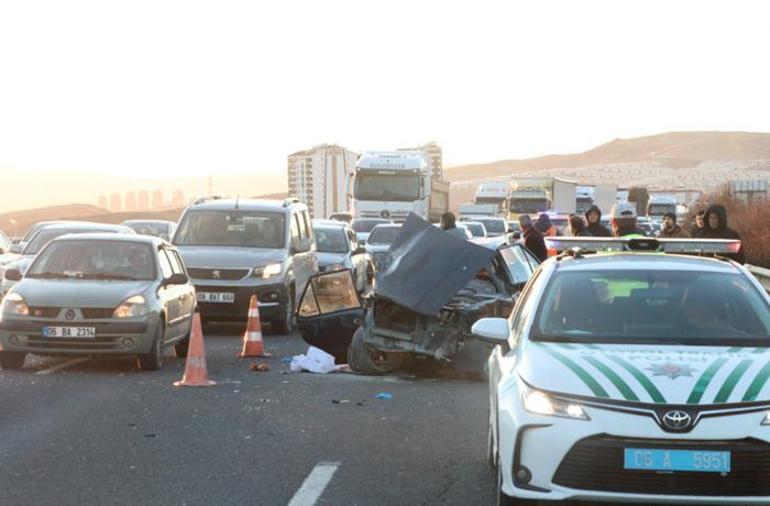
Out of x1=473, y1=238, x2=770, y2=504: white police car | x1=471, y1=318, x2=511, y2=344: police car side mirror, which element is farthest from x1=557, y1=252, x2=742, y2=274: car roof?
x1=471, y1=318, x2=511, y2=344: police car side mirror

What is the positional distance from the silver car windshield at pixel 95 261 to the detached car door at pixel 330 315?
1.81 meters

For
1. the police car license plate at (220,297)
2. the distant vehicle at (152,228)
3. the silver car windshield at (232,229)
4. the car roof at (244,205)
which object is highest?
the car roof at (244,205)

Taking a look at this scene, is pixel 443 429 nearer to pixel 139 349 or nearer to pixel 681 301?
pixel 681 301

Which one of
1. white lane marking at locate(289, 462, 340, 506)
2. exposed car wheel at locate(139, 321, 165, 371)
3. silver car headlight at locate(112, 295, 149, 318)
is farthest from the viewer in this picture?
exposed car wheel at locate(139, 321, 165, 371)

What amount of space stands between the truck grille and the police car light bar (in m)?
2.55

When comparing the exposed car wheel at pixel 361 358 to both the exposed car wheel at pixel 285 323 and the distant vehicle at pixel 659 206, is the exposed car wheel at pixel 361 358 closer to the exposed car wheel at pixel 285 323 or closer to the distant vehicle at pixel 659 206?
the exposed car wheel at pixel 285 323

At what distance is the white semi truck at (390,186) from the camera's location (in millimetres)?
40594

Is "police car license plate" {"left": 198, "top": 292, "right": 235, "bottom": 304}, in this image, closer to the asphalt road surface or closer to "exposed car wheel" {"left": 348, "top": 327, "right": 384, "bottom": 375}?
the asphalt road surface

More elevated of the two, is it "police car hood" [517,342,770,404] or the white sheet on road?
"police car hood" [517,342,770,404]

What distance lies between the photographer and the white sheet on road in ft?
49.9

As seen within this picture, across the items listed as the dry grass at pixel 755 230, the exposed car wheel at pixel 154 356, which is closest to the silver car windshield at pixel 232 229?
the exposed car wheel at pixel 154 356

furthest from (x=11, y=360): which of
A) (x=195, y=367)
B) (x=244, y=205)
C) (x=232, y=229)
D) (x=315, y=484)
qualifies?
(x=244, y=205)

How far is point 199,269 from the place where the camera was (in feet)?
67.3

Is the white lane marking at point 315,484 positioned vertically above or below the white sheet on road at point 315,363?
above
